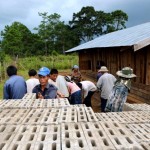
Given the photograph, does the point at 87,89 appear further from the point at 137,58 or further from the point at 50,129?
the point at 50,129

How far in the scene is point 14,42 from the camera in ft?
177

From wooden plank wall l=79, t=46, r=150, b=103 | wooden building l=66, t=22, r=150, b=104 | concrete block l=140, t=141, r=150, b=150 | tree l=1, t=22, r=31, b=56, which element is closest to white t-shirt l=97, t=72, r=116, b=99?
wooden building l=66, t=22, r=150, b=104

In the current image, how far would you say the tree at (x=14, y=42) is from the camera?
54.3m

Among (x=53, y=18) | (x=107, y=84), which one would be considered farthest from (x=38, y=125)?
(x=53, y=18)

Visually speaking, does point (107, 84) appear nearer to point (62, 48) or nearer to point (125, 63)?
point (125, 63)

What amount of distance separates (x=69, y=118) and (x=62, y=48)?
2403 inches

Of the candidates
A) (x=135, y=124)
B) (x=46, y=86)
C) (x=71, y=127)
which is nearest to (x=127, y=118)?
(x=135, y=124)

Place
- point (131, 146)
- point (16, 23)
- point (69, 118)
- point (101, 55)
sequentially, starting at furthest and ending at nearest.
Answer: point (16, 23)
point (101, 55)
point (69, 118)
point (131, 146)

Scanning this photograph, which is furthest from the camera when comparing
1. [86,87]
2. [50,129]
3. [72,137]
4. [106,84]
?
[86,87]

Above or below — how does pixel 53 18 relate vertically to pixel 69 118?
above

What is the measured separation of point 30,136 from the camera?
2.52m

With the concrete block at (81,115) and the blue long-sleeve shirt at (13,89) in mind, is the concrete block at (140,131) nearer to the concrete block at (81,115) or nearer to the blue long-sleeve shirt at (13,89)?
the concrete block at (81,115)

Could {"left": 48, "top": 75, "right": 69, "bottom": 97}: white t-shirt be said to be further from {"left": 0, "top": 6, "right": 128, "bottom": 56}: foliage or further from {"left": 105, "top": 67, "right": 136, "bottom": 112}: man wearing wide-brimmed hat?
{"left": 0, "top": 6, "right": 128, "bottom": 56}: foliage

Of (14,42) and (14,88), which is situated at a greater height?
(14,42)
